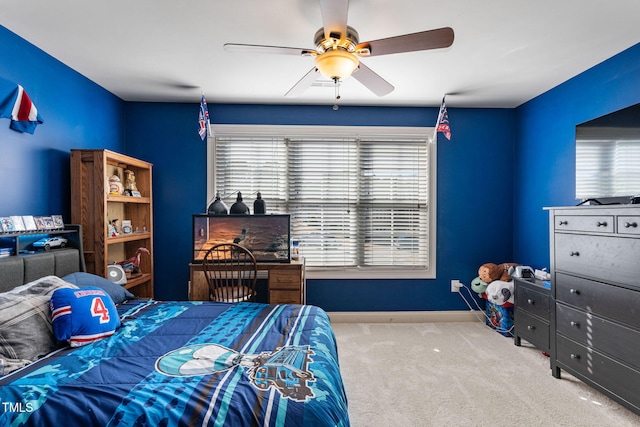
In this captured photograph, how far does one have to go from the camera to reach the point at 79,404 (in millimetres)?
1034

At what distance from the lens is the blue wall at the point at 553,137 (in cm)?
242

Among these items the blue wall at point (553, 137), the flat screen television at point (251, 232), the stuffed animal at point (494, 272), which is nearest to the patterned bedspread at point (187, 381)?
the flat screen television at point (251, 232)

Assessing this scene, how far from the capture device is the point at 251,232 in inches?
119

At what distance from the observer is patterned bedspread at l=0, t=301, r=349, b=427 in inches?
39.3

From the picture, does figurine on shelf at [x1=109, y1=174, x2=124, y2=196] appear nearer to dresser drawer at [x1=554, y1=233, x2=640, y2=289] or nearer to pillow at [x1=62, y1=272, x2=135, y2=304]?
pillow at [x1=62, y1=272, x2=135, y2=304]

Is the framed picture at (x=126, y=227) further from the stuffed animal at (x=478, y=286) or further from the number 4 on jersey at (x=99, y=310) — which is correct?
the stuffed animal at (x=478, y=286)

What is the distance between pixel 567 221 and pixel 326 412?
223 centimetres

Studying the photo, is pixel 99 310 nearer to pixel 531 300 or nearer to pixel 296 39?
pixel 296 39

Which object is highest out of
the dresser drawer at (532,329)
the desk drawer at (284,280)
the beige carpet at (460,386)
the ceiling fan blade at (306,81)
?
the ceiling fan blade at (306,81)

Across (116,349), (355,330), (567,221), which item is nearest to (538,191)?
(567,221)

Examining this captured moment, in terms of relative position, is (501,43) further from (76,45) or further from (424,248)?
(76,45)

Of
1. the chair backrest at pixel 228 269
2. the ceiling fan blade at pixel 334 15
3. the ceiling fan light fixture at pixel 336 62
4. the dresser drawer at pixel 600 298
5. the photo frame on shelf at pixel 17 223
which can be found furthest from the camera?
the chair backrest at pixel 228 269

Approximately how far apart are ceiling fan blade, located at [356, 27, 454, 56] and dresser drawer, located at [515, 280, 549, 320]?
213cm

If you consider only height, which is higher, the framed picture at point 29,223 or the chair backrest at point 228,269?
the framed picture at point 29,223
